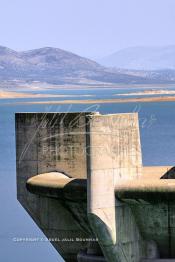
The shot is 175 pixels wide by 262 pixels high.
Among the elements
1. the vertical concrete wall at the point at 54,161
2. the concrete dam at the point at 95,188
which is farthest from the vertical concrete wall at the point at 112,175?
the vertical concrete wall at the point at 54,161

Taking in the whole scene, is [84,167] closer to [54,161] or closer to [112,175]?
[54,161]

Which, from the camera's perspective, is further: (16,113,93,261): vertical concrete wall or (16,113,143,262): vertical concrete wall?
(16,113,93,261): vertical concrete wall

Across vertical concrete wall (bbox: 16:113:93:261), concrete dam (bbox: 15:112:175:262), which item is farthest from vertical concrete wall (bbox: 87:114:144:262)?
vertical concrete wall (bbox: 16:113:93:261)

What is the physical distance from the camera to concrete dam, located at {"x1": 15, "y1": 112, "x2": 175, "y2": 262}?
16.7 metres

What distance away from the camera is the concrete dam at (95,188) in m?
16.7

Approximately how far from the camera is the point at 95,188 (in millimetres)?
16500

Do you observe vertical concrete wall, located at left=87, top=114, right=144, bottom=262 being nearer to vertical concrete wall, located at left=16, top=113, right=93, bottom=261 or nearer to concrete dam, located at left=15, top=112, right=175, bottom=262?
concrete dam, located at left=15, top=112, right=175, bottom=262

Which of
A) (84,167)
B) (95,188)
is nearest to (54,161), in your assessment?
(84,167)

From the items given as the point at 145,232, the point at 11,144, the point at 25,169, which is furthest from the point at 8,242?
the point at 11,144

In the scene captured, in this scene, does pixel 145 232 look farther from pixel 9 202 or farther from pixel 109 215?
pixel 9 202

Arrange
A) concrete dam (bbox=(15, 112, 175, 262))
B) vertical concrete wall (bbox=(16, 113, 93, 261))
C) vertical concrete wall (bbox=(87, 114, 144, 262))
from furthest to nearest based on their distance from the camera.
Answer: vertical concrete wall (bbox=(16, 113, 93, 261)) → concrete dam (bbox=(15, 112, 175, 262)) → vertical concrete wall (bbox=(87, 114, 144, 262))

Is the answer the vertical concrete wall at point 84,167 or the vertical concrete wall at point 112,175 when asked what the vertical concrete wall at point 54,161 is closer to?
the vertical concrete wall at point 84,167

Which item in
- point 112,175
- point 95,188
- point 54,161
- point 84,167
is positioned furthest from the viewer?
point 54,161

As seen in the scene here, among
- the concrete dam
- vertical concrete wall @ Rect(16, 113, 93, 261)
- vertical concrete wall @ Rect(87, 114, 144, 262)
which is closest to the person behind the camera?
vertical concrete wall @ Rect(87, 114, 144, 262)
